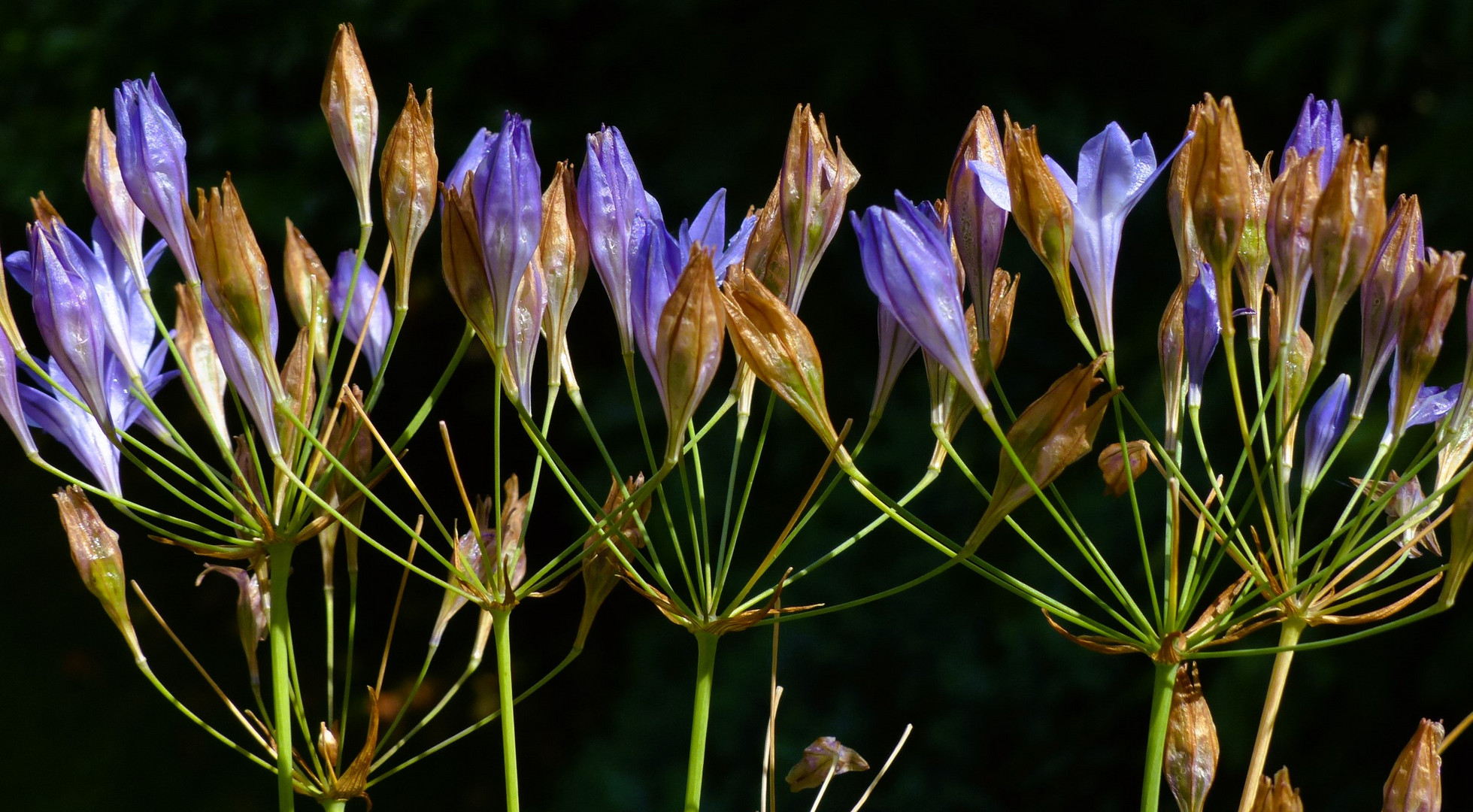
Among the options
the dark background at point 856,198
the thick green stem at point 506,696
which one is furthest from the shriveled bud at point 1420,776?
the dark background at point 856,198

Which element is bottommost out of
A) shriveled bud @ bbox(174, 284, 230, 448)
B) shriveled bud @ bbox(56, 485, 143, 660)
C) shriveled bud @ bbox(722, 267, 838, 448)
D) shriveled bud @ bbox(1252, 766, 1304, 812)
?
shriveled bud @ bbox(1252, 766, 1304, 812)

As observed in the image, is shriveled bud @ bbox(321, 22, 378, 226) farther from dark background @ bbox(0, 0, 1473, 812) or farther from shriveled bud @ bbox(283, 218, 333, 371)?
dark background @ bbox(0, 0, 1473, 812)

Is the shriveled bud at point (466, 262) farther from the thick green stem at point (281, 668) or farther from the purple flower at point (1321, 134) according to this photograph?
the purple flower at point (1321, 134)

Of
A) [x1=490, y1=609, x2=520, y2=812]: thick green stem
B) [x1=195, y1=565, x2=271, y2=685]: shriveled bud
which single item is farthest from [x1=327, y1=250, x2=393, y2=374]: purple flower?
[x1=490, y1=609, x2=520, y2=812]: thick green stem

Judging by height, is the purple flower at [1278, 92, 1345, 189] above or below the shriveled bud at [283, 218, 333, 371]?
above

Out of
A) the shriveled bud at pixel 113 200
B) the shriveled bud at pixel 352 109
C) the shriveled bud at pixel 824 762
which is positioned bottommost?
the shriveled bud at pixel 824 762

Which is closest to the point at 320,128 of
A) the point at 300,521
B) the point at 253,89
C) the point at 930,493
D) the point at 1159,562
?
the point at 253,89

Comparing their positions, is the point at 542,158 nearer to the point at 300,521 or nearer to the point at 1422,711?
the point at 1422,711
